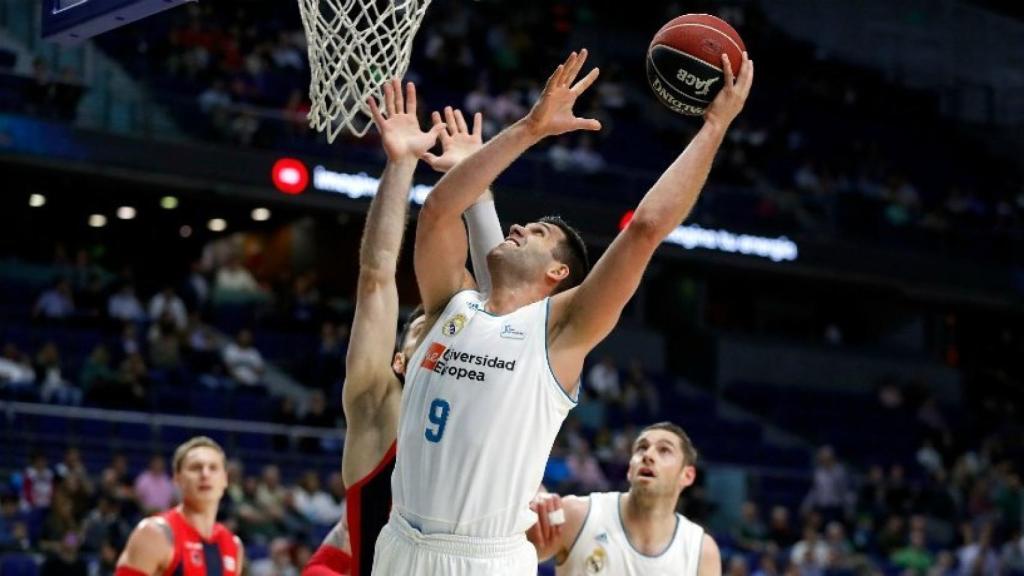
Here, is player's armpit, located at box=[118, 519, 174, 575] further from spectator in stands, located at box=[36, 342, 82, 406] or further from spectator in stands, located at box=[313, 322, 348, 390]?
spectator in stands, located at box=[313, 322, 348, 390]

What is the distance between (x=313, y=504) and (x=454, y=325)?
975 centimetres

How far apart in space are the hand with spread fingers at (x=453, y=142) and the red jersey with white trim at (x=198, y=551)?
239cm

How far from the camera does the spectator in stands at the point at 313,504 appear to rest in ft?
46.1

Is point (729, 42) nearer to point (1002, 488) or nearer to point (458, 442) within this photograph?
point (458, 442)

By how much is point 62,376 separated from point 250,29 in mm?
6031

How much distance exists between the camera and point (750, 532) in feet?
54.9

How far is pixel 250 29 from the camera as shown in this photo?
20234 mm

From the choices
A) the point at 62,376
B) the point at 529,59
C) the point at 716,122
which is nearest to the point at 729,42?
the point at 716,122

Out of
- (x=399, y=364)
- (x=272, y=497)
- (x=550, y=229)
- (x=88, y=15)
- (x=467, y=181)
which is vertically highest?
(x=88, y=15)

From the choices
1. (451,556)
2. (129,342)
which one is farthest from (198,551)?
(129,342)

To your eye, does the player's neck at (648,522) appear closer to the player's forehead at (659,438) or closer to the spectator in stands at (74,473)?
the player's forehead at (659,438)

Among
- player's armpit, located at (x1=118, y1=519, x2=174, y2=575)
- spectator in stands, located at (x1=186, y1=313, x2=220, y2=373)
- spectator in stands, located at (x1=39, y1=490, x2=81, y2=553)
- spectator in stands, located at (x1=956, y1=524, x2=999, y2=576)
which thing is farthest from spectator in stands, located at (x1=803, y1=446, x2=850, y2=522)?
player's armpit, located at (x1=118, y1=519, x2=174, y2=575)

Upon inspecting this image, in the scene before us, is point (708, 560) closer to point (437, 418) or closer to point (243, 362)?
point (437, 418)

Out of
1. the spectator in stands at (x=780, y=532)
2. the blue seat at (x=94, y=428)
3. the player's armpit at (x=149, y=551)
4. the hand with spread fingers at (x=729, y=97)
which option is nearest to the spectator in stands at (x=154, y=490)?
the blue seat at (x=94, y=428)
